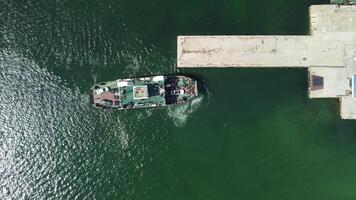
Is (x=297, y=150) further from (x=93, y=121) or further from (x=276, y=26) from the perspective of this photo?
(x=93, y=121)

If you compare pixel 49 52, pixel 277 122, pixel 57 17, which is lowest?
pixel 277 122

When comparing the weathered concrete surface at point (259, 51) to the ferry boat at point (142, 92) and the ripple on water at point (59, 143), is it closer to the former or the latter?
the ferry boat at point (142, 92)

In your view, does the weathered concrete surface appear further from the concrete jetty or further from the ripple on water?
the ripple on water

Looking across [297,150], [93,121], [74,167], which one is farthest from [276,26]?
[74,167]

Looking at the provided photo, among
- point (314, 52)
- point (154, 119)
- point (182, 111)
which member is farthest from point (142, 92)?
point (314, 52)

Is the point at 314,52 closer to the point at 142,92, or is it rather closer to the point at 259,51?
A: the point at 259,51

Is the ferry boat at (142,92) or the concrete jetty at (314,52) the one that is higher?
the concrete jetty at (314,52)

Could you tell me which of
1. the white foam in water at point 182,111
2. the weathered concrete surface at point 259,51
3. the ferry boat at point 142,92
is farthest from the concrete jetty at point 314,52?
the white foam in water at point 182,111
